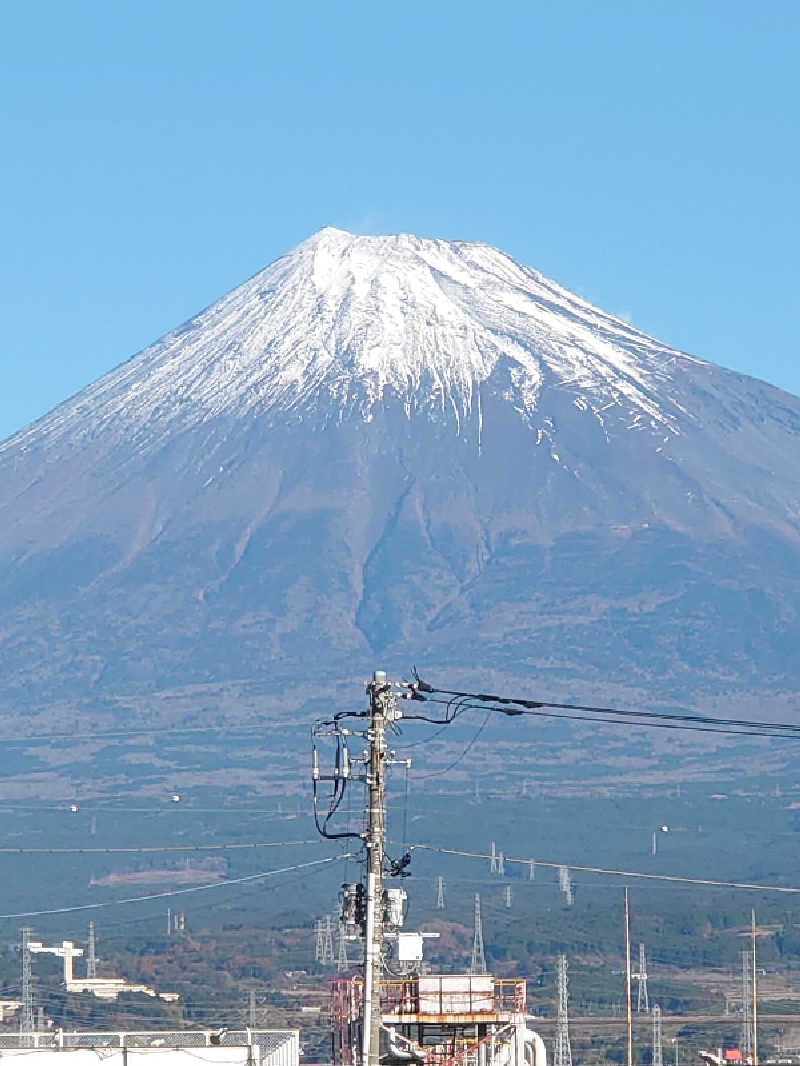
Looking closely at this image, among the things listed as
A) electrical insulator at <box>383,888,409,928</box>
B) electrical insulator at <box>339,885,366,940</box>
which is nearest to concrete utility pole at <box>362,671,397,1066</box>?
electrical insulator at <box>383,888,409,928</box>

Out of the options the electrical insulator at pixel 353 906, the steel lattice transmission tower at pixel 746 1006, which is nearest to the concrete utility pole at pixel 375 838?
the electrical insulator at pixel 353 906

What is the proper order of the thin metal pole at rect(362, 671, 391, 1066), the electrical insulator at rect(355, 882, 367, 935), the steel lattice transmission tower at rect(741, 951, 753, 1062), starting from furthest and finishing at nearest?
the steel lattice transmission tower at rect(741, 951, 753, 1062), the electrical insulator at rect(355, 882, 367, 935), the thin metal pole at rect(362, 671, 391, 1066)

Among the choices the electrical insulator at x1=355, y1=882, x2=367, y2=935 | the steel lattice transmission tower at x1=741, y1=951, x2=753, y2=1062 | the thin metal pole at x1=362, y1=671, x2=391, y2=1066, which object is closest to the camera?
the thin metal pole at x1=362, y1=671, x2=391, y2=1066

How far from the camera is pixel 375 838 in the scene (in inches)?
1770

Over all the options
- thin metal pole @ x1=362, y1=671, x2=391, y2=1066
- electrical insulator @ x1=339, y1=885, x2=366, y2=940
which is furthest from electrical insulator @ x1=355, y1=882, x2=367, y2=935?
thin metal pole @ x1=362, y1=671, x2=391, y2=1066

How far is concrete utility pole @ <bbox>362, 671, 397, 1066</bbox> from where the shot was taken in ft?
147

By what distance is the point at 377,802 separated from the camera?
148 ft

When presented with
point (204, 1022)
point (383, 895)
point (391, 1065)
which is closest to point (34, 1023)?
point (204, 1022)

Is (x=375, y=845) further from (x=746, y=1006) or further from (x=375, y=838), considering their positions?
(x=746, y=1006)

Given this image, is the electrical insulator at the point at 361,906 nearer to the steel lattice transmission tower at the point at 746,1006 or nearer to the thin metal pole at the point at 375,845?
the thin metal pole at the point at 375,845

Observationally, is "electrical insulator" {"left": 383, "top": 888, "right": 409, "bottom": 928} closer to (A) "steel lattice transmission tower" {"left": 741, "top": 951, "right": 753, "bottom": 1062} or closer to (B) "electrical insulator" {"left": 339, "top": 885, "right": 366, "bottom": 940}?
(B) "electrical insulator" {"left": 339, "top": 885, "right": 366, "bottom": 940}

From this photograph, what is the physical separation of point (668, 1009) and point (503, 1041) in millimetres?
107961

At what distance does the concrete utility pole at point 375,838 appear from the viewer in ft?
147

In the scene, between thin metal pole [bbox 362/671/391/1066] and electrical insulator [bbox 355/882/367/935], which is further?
electrical insulator [bbox 355/882/367/935]
